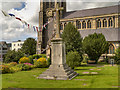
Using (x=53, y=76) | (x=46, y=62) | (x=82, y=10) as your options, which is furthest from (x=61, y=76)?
(x=82, y=10)

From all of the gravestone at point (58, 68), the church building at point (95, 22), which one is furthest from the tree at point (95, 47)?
the gravestone at point (58, 68)

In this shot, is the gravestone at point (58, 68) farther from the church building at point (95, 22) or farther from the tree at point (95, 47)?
the church building at point (95, 22)

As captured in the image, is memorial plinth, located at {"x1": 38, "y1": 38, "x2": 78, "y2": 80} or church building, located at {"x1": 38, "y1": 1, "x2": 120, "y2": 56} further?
church building, located at {"x1": 38, "y1": 1, "x2": 120, "y2": 56}

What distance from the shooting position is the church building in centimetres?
4191

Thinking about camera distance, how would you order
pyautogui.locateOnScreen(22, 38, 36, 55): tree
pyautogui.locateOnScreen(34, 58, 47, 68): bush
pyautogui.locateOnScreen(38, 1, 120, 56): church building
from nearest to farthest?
pyautogui.locateOnScreen(34, 58, 47, 68): bush, pyautogui.locateOnScreen(38, 1, 120, 56): church building, pyautogui.locateOnScreen(22, 38, 36, 55): tree

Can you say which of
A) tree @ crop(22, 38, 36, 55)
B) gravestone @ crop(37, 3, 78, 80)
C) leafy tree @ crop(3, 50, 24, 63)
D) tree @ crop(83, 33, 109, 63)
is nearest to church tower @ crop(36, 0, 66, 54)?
tree @ crop(22, 38, 36, 55)

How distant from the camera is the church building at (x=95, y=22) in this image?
137 ft

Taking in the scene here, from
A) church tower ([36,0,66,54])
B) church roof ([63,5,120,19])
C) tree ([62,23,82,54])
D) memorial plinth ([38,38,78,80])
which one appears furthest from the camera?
church tower ([36,0,66,54])

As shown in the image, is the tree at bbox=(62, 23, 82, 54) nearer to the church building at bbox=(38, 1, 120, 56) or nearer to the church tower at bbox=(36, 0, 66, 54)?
the church building at bbox=(38, 1, 120, 56)

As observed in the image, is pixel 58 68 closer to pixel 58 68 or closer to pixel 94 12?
pixel 58 68

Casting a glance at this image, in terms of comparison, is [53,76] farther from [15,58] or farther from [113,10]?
[113,10]

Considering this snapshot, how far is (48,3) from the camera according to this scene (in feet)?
184

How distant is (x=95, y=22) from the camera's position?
4725cm

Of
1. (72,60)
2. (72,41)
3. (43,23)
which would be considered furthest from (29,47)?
(72,60)
